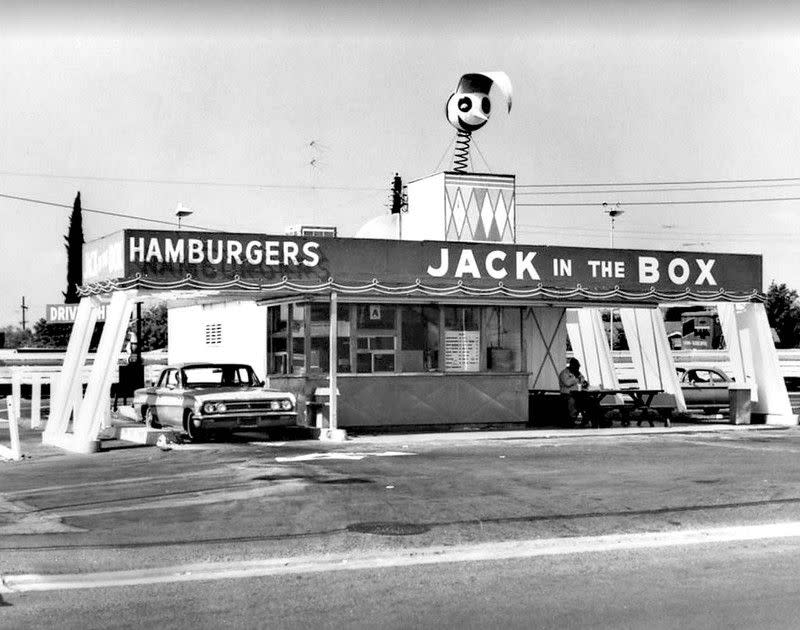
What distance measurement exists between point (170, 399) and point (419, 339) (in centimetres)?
539

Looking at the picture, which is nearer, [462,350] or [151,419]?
[151,419]

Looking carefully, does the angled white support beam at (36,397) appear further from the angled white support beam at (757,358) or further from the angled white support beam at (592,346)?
the angled white support beam at (757,358)

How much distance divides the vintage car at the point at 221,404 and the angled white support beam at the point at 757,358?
10.7 m

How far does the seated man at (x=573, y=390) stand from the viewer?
2372 centimetres

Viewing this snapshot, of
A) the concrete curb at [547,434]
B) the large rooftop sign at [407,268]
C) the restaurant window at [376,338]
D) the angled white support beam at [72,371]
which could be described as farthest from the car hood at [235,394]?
the restaurant window at [376,338]

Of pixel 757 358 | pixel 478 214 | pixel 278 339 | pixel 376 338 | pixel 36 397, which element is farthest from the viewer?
pixel 36 397

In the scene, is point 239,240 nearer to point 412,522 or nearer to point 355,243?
point 355,243

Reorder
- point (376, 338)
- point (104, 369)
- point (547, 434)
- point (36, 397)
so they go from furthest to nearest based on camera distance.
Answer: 1. point (36, 397)
2. point (376, 338)
3. point (547, 434)
4. point (104, 369)

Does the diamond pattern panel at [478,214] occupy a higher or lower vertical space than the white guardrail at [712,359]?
higher

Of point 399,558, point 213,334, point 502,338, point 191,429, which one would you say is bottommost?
point 399,558

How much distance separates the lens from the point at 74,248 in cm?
5853

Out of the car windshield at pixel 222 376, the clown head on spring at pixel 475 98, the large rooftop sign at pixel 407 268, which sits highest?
the clown head on spring at pixel 475 98

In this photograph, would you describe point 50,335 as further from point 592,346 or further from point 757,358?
point 757,358

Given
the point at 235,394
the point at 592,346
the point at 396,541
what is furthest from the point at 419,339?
the point at 396,541
